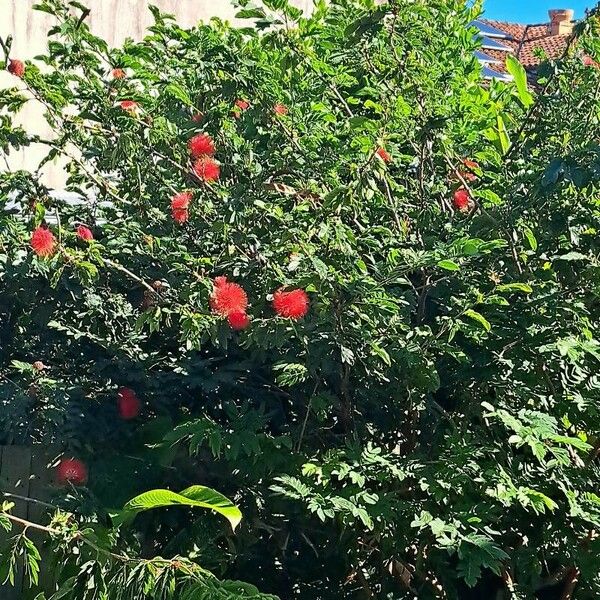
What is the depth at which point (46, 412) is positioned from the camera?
3.57 meters

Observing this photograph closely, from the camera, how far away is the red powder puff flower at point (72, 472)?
362cm

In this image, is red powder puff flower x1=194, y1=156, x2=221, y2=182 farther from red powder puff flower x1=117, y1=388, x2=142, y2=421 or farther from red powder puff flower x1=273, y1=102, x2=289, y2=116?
red powder puff flower x1=117, y1=388, x2=142, y2=421

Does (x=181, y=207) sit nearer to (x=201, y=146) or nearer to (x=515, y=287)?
(x=201, y=146)

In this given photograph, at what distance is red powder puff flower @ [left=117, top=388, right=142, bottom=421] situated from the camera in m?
3.61

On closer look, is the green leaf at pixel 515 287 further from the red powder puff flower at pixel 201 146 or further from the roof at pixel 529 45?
the red powder puff flower at pixel 201 146

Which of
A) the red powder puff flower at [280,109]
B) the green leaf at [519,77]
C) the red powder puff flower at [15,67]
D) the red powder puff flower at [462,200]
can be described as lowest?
the red powder puff flower at [462,200]

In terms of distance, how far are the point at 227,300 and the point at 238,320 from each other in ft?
0.23

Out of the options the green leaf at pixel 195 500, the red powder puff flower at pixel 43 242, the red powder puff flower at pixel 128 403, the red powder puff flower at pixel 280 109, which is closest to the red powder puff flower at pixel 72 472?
the red powder puff flower at pixel 128 403

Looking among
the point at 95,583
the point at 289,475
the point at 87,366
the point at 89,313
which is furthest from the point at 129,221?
the point at 95,583

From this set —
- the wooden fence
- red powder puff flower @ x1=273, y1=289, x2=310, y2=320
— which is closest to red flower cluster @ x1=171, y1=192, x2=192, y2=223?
red powder puff flower @ x1=273, y1=289, x2=310, y2=320

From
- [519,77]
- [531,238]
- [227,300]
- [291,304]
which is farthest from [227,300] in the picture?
[519,77]

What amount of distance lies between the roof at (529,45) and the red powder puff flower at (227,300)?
4.36 feet

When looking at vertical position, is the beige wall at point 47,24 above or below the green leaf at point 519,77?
above

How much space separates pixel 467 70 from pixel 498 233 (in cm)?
110
